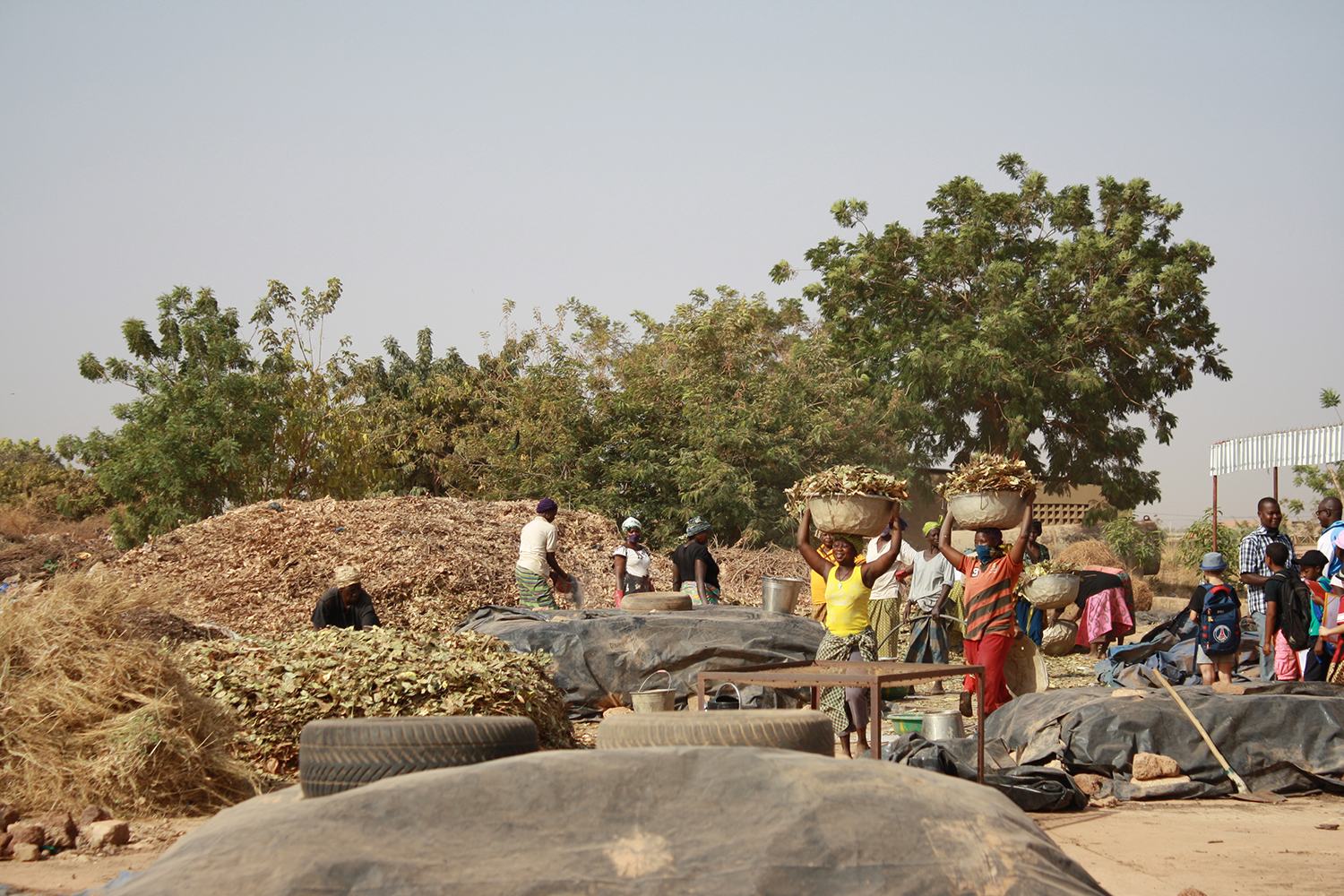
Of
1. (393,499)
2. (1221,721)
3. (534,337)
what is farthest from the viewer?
(534,337)

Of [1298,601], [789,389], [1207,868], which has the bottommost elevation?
[1207,868]

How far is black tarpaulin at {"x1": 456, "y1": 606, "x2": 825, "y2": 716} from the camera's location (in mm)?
9242

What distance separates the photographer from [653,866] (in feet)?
8.34

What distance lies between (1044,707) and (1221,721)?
1.08 metres

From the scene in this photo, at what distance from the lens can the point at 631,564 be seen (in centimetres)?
1209

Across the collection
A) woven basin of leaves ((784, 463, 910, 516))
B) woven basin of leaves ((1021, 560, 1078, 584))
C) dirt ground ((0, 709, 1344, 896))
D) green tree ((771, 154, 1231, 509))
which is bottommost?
dirt ground ((0, 709, 1344, 896))

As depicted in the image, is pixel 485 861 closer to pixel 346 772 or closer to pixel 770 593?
pixel 346 772

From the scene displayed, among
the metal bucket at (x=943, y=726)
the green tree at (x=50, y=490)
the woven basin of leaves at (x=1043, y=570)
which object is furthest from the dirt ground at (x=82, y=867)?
the green tree at (x=50, y=490)

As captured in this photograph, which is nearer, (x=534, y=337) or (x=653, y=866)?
(x=653, y=866)

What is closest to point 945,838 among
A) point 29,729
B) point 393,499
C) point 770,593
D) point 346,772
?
point 346,772

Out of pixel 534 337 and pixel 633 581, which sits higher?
pixel 534 337

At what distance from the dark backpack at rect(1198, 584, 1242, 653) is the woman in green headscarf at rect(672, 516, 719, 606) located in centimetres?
462

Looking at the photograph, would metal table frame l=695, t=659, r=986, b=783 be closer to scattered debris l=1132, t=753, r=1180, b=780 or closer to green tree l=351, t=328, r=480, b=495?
scattered debris l=1132, t=753, r=1180, b=780

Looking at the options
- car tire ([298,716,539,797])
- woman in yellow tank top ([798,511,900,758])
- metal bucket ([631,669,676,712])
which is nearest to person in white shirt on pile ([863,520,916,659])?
woman in yellow tank top ([798,511,900,758])
